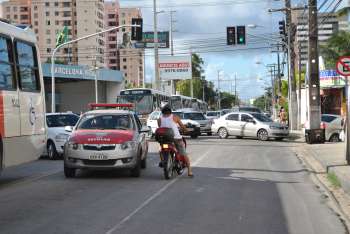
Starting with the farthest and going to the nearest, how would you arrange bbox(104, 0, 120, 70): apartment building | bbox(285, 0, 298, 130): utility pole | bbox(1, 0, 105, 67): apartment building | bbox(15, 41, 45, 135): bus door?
1. bbox(104, 0, 120, 70): apartment building
2. bbox(1, 0, 105, 67): apartment building
3. bbox(285, 0, 298, 130): utility pole
4. bbox(15, 41, 45, 135): bus door

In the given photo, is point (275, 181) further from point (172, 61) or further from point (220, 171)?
point (172, 61)

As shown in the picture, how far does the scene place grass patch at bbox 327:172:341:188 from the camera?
14091mm

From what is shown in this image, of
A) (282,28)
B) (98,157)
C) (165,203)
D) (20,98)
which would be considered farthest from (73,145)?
(282,28)

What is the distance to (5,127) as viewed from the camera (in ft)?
40.8

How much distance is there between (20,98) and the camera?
13273mm

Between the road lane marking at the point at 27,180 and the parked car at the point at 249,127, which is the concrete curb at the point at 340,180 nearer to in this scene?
the road lane marking at the point at 27,180

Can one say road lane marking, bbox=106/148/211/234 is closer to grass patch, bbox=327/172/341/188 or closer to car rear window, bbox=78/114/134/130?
car rear window, bbox=78/114/134/130

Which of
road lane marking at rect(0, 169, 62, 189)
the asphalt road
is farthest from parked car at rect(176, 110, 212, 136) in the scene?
road lane marking at rect(0, 169, 62, 189)

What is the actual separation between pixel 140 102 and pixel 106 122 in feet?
72.5

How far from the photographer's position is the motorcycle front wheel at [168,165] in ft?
47.9

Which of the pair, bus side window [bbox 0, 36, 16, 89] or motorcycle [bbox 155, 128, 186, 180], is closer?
bus side window [bbox 0, 36, 16, 89]

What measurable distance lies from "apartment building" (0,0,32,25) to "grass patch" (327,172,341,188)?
113 metres

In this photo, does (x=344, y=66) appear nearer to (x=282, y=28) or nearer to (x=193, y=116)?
(x=193, y=116)

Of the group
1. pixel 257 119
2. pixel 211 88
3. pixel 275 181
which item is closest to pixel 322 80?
pixel 257 119
